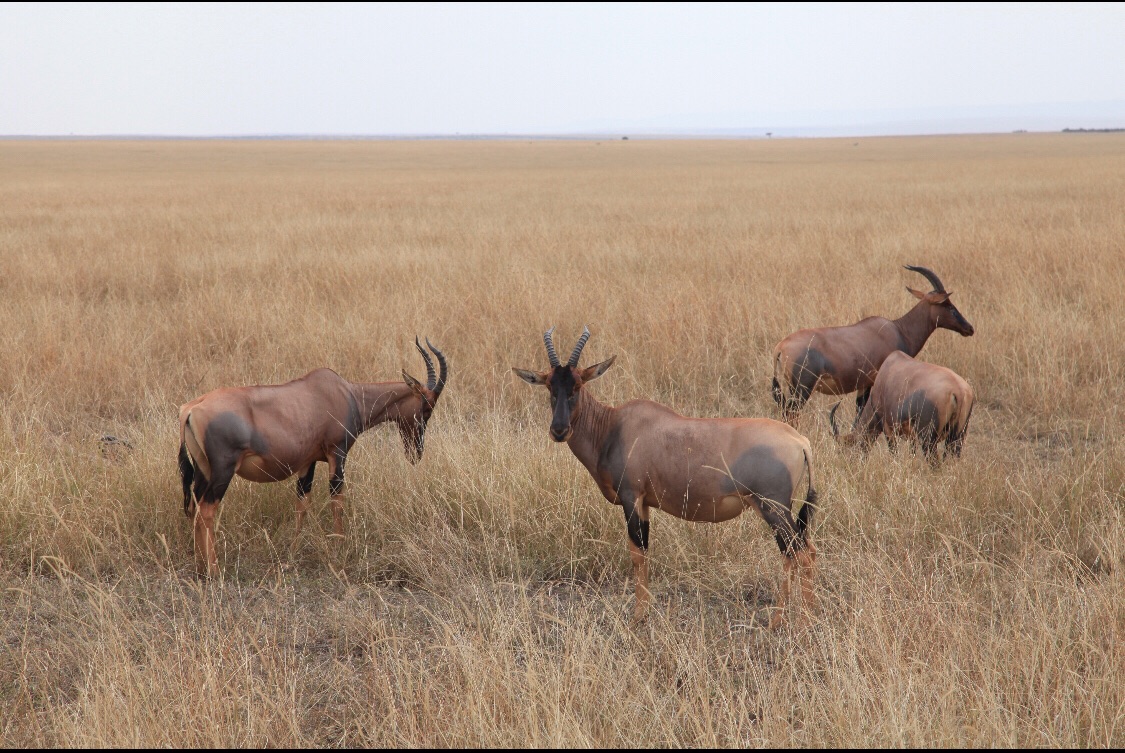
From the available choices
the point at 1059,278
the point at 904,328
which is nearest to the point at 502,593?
the point at 904,328

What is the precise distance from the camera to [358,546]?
5.14m

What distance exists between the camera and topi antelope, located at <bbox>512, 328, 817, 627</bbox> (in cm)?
382

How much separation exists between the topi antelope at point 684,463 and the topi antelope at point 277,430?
50.1 inches

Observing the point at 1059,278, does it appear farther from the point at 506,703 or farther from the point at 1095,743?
the point at 506,703

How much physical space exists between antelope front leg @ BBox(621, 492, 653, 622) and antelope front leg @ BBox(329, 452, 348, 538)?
168 cm

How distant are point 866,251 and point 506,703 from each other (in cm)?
1247

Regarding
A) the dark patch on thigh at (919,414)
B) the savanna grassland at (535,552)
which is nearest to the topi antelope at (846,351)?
the savanna grassland at (535,552)

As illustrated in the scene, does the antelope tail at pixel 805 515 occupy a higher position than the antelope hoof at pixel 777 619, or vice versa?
the antelope tail at pixel 805 515

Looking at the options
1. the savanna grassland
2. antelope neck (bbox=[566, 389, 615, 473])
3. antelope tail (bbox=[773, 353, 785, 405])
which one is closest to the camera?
the savanna grassland

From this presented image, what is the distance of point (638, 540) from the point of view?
409cm

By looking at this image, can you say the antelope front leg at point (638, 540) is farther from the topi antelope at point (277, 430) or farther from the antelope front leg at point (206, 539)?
the antelope front leg at point (206, 539)

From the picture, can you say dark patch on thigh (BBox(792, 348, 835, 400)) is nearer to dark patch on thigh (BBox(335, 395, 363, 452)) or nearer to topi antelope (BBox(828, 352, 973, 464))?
topi antelope (BBox(828, 352, 973, 464))

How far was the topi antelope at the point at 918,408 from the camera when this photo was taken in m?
5.64

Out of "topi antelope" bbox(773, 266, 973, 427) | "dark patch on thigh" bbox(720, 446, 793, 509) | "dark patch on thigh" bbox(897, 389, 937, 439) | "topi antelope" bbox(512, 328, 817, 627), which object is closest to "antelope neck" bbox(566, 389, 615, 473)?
"topi antelope" bbox(512, 328, 817, 627)
